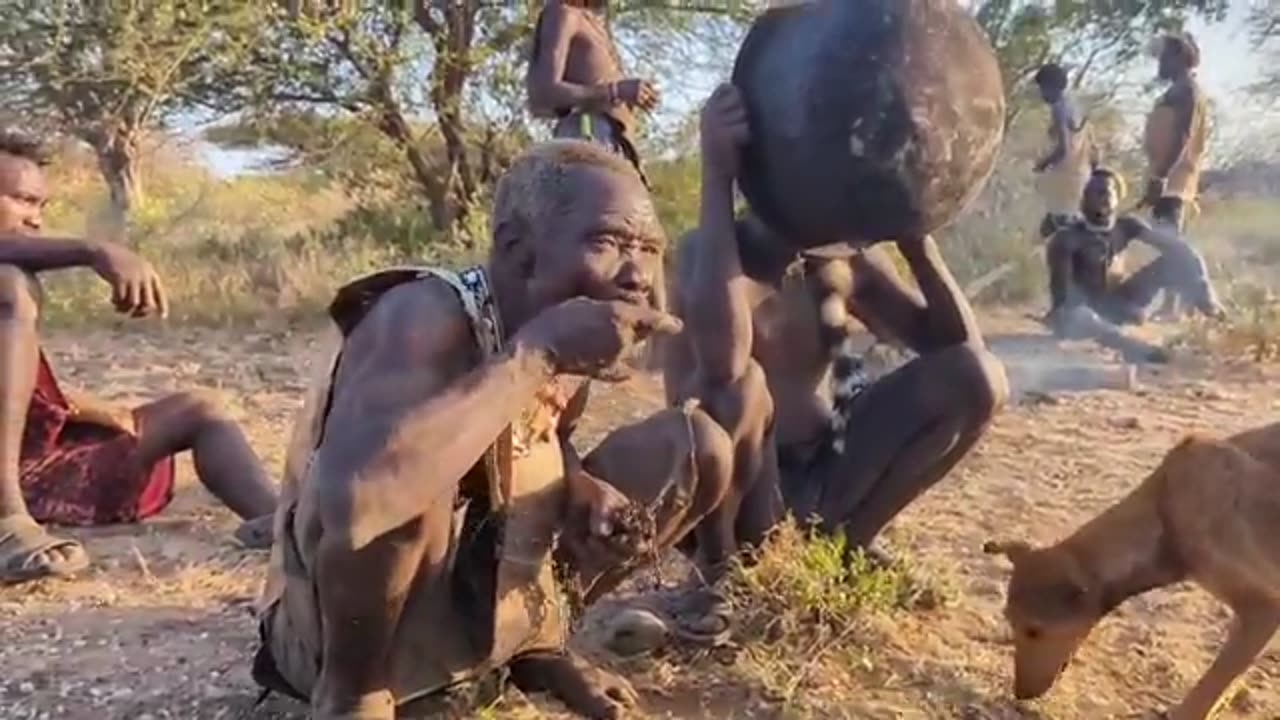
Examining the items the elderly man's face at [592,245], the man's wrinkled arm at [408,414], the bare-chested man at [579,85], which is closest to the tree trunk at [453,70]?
the bare-chested man at [579,85]

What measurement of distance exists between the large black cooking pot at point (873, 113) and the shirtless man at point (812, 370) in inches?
4.3

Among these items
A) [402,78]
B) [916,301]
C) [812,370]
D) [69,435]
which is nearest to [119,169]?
[402,78]

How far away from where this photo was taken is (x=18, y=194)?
4.05 m

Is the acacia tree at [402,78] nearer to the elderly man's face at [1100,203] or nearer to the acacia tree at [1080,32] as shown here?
the elderly man's face at [1100,203]

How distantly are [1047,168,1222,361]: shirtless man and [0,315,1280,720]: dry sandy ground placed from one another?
3227mm

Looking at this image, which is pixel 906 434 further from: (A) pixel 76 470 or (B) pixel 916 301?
(A) pixel 76 470

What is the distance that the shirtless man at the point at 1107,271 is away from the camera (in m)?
8.81

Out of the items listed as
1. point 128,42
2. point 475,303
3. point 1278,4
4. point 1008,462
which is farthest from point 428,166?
point 1278,4

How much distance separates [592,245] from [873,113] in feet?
2.55

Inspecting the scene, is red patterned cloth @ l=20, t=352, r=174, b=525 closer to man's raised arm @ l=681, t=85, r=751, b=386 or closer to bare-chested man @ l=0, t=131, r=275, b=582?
bare-chested man @ l=0, t=131, r=275, b=582

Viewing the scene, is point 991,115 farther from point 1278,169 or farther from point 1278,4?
point 1278,169

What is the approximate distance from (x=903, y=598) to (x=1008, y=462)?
1.91 m

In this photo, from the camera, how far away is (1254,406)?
6750mm

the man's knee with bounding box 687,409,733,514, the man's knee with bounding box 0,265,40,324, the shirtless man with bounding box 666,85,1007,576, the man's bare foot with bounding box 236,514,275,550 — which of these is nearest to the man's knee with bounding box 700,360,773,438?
the shirtless man with bounding box 666,85,1007,576
